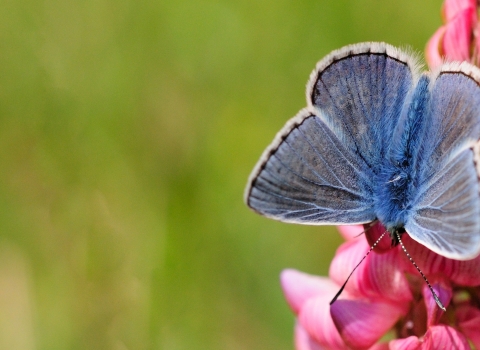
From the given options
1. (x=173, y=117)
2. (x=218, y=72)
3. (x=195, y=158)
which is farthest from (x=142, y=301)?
(x=218, y=72)

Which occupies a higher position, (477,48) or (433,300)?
(477,48)

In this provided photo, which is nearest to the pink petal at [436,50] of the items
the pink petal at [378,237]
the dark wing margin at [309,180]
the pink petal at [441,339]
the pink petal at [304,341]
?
the dark wing margin at [309,180]

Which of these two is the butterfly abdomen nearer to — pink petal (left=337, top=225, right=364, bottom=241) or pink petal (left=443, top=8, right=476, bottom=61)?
pink petal (left=443, top=8, right=476, bottom=61)

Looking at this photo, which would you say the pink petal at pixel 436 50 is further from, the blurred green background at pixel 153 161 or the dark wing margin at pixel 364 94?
the blurred green background at pixel 153 161

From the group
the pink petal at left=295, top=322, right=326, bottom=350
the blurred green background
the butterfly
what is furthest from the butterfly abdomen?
the blurred green background

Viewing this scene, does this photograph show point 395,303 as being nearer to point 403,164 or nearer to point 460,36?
point 403,164

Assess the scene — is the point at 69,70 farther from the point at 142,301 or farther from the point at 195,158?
the point at 142,301

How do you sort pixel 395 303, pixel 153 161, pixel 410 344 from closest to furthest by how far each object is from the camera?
1. pixel 410 344
2. pixel 395 303
3. pixel 153 161

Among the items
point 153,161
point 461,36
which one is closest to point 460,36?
point 461,36
